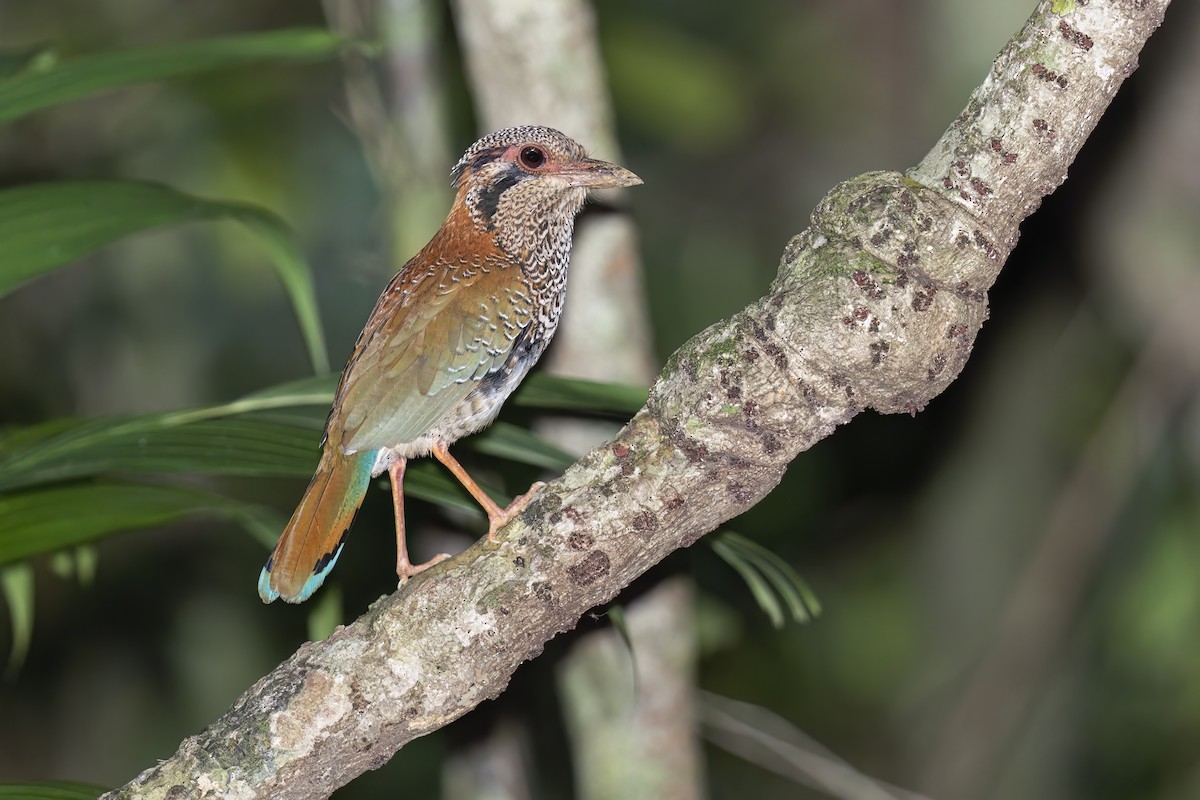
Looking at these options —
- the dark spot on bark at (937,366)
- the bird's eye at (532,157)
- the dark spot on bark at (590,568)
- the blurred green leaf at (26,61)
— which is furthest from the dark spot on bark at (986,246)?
the blurred green leaf at (26,61)

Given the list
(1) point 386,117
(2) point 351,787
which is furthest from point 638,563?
(2) point 351,787

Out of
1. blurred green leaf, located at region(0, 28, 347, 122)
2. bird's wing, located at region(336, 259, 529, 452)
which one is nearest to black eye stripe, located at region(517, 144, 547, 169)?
bird's wing, located at region(336, 259, 529, 452)

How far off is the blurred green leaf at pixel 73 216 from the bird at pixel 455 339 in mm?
524

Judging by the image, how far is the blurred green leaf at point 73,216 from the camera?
285cm

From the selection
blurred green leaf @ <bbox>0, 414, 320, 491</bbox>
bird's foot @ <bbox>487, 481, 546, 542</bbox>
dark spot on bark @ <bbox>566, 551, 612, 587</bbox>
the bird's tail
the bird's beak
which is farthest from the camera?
the bird's beak

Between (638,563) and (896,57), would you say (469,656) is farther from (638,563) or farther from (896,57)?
(896,57)

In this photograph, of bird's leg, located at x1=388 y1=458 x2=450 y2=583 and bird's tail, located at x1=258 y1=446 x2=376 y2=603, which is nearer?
bird's tail, located at x1=258 y1=446 x2=376 y2=603

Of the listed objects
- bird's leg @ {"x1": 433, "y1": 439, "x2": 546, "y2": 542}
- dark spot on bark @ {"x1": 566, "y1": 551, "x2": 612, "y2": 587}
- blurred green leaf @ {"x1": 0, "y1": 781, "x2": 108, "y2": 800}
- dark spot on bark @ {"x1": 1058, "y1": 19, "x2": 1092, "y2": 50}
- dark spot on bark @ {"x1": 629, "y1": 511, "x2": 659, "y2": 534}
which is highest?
dark spot on bark @ {"x1": 1058, "y1": 19, "x2": 1092, "y2": 50}

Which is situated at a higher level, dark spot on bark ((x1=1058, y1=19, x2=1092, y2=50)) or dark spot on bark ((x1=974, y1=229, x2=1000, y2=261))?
dark spot on bark ((x1=1058, y1=19, x2=1092, y2=50))

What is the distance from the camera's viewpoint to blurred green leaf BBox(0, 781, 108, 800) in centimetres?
225

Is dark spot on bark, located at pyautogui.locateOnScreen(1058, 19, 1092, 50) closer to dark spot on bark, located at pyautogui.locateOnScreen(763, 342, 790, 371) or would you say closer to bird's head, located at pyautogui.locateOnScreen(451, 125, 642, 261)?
dark spot on bark, located at pyautogui.locateOnScreen(763, 342, 790, 371)

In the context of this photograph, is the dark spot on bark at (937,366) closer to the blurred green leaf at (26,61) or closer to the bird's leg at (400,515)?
the bird's leg at (400,515)

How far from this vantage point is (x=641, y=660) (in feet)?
12.6

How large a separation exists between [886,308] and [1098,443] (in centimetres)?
394
